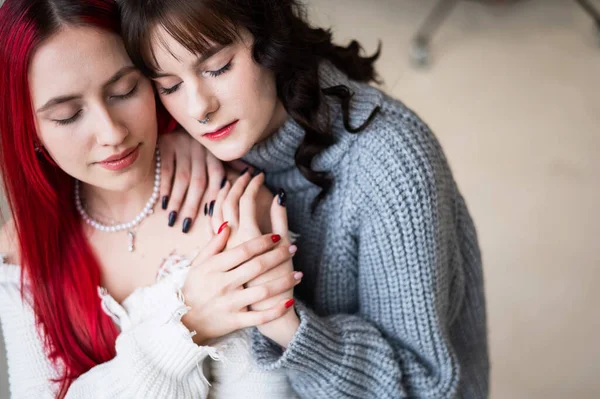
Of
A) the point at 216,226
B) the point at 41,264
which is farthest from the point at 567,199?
the point at 41,264

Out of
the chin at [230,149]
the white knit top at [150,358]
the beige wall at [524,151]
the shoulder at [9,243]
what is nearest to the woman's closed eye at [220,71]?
the chin at [230,149]

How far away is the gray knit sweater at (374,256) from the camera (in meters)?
1.04

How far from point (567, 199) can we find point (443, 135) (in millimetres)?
573

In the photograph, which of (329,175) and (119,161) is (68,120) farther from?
(329,175)

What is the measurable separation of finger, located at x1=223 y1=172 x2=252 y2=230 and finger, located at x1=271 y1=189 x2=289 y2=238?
0.06 m

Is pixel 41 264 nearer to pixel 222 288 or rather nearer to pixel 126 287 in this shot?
pixel 126 287

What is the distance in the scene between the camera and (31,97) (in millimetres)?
1000

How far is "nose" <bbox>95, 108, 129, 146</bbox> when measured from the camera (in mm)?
1005

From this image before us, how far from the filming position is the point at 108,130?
1010 mm

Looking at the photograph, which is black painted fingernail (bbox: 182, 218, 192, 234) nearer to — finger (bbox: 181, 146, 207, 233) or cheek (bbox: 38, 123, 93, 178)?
finger (bbox: 181, 146, 207, 233)

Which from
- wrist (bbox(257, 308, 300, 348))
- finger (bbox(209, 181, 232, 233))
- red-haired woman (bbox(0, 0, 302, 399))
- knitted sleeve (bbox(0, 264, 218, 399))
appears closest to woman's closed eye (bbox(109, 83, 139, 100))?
red-haired woman (bbox(0, 0, 302, 399))

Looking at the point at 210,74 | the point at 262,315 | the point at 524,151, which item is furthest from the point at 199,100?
the point at 524,151

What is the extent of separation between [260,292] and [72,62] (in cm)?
46

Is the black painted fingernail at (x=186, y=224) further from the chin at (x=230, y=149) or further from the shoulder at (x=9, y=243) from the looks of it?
the shoulder at (x=9, y=243)
